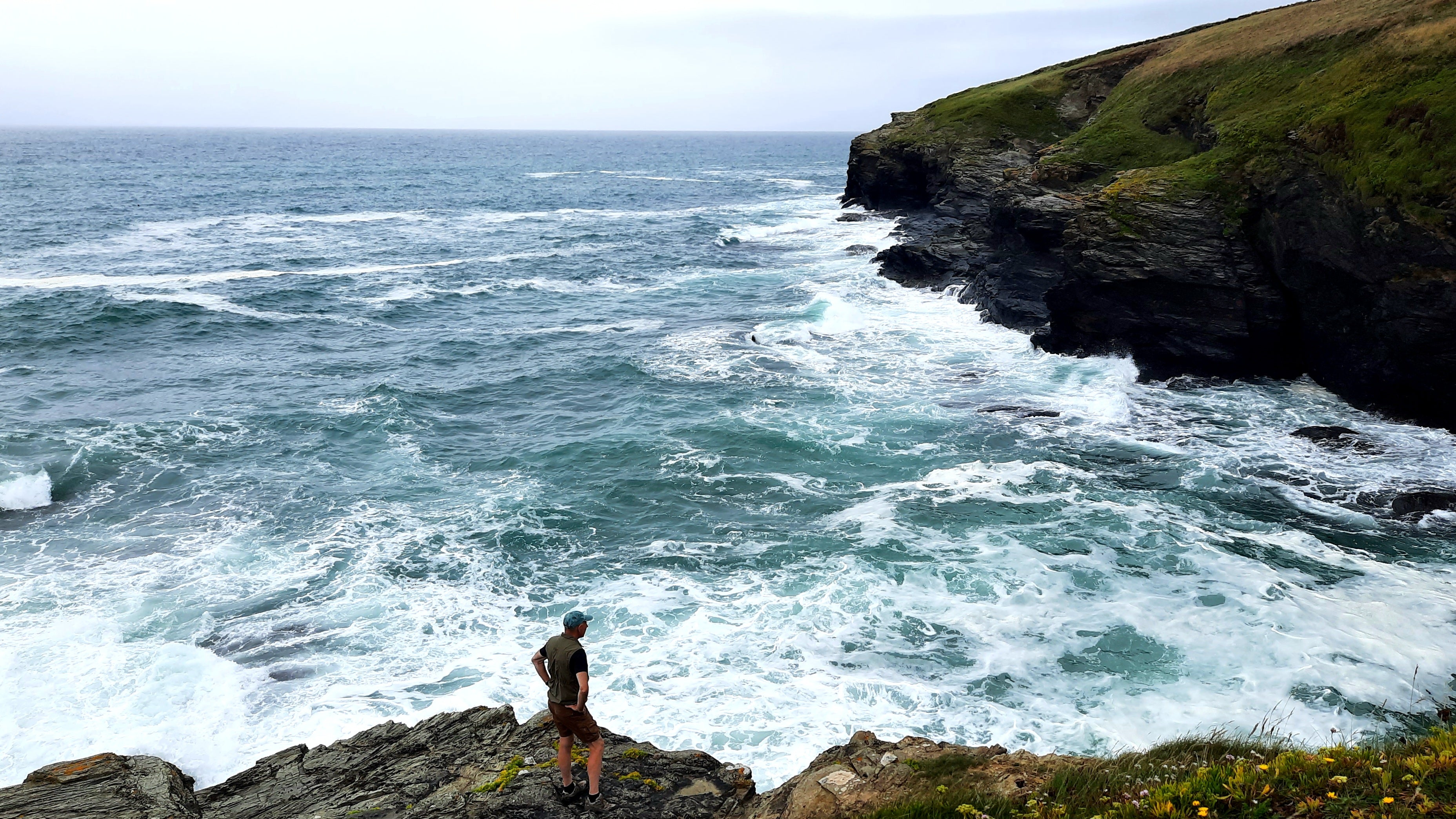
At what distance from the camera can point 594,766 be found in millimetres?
9352

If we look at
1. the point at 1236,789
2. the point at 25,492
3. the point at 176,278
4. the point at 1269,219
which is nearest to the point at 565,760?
the point at 1236,789

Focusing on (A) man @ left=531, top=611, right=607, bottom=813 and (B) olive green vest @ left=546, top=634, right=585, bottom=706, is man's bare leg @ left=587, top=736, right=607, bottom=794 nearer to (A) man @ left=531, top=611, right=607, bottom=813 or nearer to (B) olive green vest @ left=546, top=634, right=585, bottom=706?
(A) man @ left=531, top=611, right=607, bottom=813

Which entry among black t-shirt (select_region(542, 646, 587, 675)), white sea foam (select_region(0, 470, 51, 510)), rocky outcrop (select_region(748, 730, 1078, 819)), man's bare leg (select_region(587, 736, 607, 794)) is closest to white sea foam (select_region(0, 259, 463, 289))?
white sea foam (select_region(0, 470, 51, 510))

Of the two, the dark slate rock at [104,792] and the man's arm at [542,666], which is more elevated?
the man's arm at [542,666]

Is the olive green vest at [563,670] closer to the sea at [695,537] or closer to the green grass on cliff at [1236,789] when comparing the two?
the green grass on cliff at [1236,789]

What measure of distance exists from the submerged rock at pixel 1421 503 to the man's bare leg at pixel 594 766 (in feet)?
68.8

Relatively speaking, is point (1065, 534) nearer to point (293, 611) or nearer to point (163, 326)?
point (293, 611)

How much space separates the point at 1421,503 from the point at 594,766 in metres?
21.6

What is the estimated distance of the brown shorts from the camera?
30.7ft

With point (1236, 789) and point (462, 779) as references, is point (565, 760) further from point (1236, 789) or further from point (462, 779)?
point (1236, 789)

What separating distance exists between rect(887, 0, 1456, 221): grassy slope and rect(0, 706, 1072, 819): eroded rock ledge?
81.9 ft

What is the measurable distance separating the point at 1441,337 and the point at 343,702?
94.9 feet

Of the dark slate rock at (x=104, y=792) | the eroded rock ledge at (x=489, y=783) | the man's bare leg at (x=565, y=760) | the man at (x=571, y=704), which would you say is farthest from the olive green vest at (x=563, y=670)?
the dark slate rock at (x=104, y=792)

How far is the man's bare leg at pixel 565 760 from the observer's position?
9.39 metres
